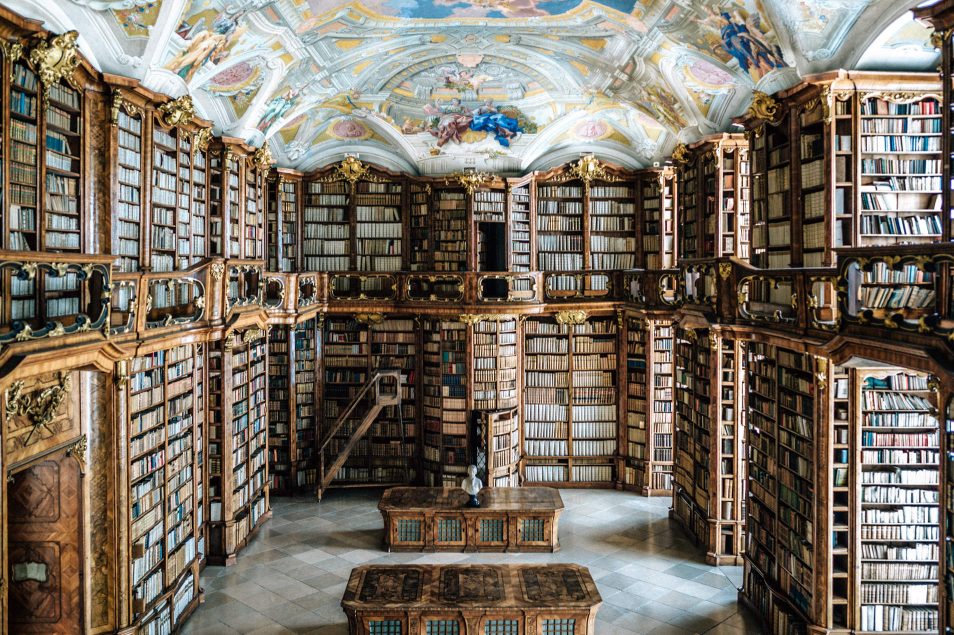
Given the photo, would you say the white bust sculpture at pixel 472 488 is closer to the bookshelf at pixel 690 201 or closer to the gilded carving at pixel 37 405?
the bookshelf at pixel 690 201

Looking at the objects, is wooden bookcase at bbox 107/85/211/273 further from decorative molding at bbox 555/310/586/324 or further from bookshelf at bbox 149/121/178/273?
decorative molding at bbox 555/310/586/324

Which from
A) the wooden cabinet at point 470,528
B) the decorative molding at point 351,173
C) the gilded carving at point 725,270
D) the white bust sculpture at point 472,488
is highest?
the decorative molding at point 351,173

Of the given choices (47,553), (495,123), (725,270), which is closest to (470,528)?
(725,270)

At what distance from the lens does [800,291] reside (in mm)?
Result: 7125

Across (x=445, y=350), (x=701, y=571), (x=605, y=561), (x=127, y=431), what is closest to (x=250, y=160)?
(x=445, y=350)

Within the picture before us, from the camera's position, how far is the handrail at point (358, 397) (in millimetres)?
13477

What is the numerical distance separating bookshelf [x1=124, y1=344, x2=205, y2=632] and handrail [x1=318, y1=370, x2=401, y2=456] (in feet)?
12.6

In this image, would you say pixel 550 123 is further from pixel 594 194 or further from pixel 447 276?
pixel 447 276

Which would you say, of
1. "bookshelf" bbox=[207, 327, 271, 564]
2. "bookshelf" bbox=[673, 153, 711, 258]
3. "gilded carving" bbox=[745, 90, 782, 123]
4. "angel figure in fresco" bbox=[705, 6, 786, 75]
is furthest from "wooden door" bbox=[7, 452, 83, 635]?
"bookshelf" bbox=[673, 153, 711, 258]

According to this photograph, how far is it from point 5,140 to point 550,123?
1007cm

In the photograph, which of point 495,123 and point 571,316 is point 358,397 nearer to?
point 571,316

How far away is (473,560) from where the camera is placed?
35.3 ft

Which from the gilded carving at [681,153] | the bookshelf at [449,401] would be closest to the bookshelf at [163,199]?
the bookshelf at [449,401]

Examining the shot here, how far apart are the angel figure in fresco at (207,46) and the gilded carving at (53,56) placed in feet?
6.43
